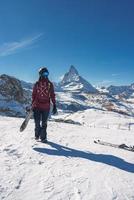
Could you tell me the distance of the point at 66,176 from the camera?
7.98 meters

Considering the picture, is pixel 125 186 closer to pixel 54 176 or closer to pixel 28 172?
pixel 54 176

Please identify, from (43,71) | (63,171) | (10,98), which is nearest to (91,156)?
(63,171)

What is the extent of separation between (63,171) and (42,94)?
4470 mm

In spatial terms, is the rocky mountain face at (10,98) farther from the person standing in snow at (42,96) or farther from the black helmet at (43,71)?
the black helmet at (43,71)

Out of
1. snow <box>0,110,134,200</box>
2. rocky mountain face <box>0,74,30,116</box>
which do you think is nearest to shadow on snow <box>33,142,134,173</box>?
snow <box>0,110,134,200</box>

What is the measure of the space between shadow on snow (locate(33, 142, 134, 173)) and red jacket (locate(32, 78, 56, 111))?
184 cm

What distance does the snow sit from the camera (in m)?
6.80

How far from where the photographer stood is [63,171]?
27.7 feet

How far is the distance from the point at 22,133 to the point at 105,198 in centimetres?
842

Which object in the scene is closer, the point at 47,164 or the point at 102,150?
the point at 47,164

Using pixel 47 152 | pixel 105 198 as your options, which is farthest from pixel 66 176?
pixel 47 152

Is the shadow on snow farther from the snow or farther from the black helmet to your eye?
the black helmet

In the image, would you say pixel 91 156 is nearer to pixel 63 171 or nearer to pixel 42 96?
pixel 63 171

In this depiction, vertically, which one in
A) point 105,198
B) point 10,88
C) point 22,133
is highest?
point 10,88
